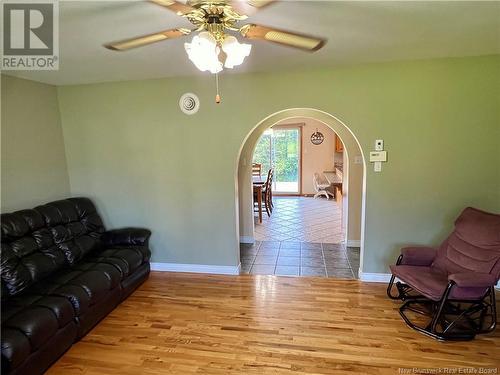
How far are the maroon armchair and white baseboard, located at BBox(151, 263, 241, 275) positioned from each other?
1705 millimetres

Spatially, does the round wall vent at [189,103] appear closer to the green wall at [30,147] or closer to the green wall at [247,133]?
the green wall at [247,133]

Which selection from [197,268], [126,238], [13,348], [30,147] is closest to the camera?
[13,348]

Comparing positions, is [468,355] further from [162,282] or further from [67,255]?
[67,255]

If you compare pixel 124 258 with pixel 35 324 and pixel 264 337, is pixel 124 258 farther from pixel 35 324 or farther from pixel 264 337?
pixel 264 337

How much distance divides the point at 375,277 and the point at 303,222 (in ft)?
8.31

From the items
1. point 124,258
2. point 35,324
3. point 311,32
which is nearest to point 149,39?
point 311,32

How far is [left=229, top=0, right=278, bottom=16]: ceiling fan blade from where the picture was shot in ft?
4.23

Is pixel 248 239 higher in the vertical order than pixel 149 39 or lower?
→ lower

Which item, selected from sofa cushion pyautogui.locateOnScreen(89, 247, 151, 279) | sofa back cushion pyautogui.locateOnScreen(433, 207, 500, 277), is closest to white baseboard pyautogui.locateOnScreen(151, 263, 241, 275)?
sofa cushion pyautogui.locateOnScreen(89, 247, 151, 279)

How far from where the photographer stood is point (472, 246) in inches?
102

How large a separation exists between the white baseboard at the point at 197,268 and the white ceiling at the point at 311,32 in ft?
7.30

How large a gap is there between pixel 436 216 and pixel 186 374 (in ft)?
9.02

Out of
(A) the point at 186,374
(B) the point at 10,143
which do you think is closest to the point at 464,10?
(A) the point at 186,374

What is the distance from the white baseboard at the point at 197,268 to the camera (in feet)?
11.7
